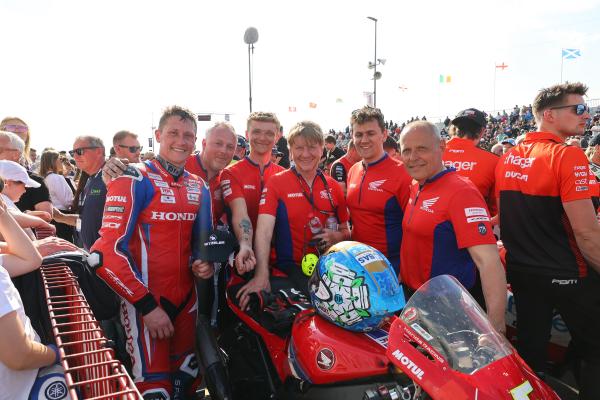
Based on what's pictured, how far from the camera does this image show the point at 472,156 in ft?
12.9

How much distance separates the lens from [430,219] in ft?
8.48

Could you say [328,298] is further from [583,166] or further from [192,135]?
[583,166]

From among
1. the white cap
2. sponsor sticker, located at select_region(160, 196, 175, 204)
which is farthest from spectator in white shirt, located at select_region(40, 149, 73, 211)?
sponsor sticker, located at select_region(160, 196, 175, 204)

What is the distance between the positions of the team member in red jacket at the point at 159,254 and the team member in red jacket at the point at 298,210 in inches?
17.4

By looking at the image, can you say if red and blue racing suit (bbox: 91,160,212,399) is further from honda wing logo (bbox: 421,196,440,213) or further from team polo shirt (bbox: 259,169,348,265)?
honda wing logo (bbox: 421,196,440,213)

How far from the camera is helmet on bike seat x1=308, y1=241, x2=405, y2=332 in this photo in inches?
78.9

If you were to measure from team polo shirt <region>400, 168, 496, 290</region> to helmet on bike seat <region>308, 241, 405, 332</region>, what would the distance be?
59 cm

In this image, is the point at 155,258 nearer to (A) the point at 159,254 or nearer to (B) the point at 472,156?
(A) the point at 159,254

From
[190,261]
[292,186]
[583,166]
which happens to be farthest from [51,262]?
[583,166]

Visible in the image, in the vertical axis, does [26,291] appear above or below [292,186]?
below

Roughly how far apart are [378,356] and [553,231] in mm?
1701

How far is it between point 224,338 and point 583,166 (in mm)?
2714

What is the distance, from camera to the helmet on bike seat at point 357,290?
2.00 metres

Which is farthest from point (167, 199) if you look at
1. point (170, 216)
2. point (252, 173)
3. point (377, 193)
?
point (377, 193)
